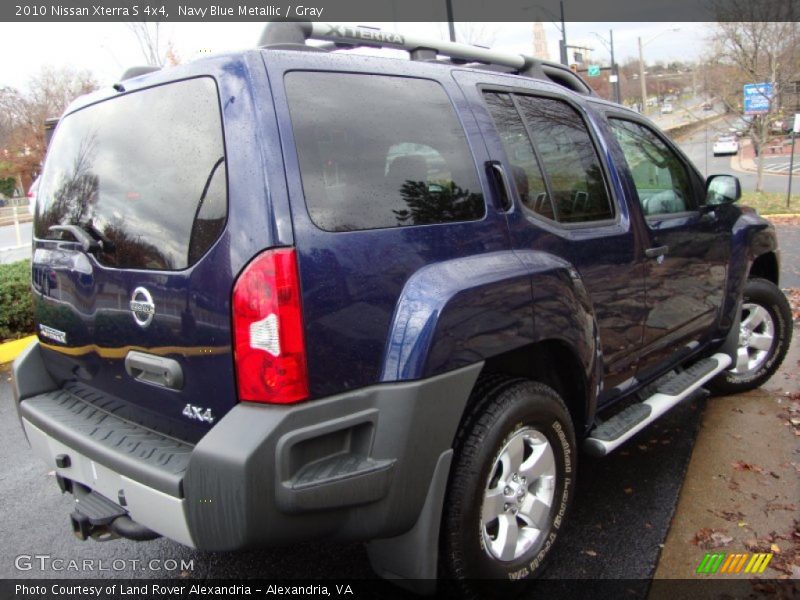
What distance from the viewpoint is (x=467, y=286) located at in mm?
2115

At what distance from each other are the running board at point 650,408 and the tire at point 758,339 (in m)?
0.54

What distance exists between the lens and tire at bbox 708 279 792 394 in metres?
4.42

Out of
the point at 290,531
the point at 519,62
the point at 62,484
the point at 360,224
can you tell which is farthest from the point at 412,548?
the point at 519,62

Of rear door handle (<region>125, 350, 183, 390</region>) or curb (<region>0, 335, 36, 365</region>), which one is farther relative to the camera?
curb (<region>0, 335, 36, 365</region>)

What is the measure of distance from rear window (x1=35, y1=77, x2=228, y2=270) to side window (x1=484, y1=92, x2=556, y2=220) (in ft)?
3.93

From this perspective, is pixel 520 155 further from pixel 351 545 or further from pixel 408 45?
pixel 351 545

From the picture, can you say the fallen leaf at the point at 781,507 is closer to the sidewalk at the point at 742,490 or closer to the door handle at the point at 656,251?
the sidewalk at the point at 742,490

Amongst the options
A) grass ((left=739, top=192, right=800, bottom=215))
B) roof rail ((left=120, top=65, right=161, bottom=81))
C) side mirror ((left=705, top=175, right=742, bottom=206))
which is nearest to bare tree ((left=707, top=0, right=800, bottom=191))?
grass ((left=739, top=192, right=800, bottom=215))

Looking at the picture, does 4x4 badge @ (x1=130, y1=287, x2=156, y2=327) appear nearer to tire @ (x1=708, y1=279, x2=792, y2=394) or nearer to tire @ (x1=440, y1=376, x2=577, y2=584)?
tire @ (x1=440, y1=376, x2=577, y2=584)

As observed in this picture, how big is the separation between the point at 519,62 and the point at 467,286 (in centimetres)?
160

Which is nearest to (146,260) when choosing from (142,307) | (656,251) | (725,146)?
(142,307)

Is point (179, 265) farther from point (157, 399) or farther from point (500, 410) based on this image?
point (500, 410)

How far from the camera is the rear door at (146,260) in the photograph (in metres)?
1.95

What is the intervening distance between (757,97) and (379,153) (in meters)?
20.1
